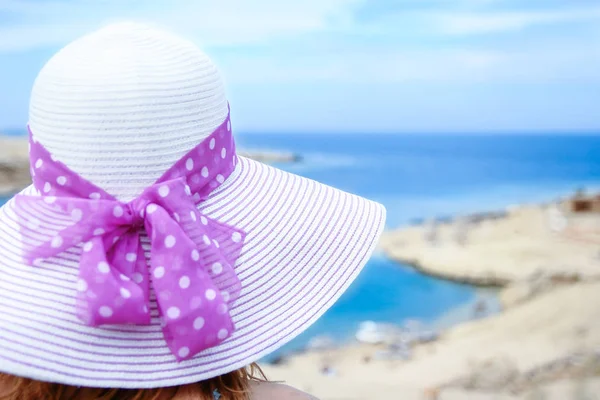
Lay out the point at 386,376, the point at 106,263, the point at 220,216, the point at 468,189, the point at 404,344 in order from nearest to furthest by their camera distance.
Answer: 1. the point at 106,263
2. the point at 220,216
3. the point at 386,376
4. the point at 404,344
5. the point at 468,189

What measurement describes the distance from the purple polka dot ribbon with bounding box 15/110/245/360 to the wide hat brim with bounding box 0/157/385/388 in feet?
0.08

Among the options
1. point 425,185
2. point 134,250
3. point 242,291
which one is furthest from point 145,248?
point 425,185

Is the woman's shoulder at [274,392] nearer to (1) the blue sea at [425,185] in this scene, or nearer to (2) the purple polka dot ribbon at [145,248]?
(2) the purple polka dot ribbon at [145,248]

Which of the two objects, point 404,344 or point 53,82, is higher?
point 404,344

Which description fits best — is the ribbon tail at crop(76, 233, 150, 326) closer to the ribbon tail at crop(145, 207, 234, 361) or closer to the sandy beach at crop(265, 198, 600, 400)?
the ribbon tail at crop(145, 207, 234, 361)

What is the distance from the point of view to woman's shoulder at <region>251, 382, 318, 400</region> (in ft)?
3.43

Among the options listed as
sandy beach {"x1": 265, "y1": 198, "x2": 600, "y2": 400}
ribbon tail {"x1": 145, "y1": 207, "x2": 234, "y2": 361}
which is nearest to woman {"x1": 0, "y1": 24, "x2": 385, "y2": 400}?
ribbon tail {"x1": 145, "y1": 207, "x2": 234, "y2": 361}

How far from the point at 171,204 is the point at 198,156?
9cm

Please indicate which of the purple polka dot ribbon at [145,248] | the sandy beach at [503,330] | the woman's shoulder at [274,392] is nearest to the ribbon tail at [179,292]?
the purple polka dot ribbon at [145,248]

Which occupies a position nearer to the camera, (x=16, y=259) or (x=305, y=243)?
(x=16, y=259)

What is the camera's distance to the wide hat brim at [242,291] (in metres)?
0.89

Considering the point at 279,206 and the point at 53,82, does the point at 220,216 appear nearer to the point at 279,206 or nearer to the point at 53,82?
the point at 279,206

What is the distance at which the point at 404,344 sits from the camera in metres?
7.14

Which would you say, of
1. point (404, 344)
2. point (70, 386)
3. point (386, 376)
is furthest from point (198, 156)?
point (404, 344)
